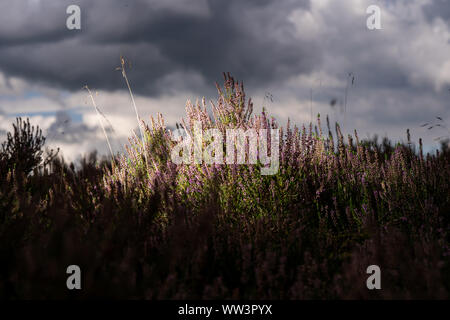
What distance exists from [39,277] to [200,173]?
2.68m

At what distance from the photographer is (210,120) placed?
473 centimetres

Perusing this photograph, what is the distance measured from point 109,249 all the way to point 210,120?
275 cm

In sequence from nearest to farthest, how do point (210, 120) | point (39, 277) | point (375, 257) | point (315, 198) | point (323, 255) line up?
point (39, 277) → point (375, 257) → point (323, 255) → point (315, 198) → point (210, 120)

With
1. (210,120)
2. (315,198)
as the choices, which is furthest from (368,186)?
(210,120)

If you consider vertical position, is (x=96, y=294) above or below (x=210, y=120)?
below

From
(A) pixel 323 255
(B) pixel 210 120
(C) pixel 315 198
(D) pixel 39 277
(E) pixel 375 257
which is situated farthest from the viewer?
(B) pixel 210 120

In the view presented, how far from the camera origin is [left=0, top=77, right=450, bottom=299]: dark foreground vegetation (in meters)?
2.07

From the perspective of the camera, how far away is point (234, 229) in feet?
11.8

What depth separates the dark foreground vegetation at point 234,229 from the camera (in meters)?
2.07

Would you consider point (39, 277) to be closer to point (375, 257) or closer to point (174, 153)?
point (375, 257)

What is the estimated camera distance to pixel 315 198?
3.92 metres
